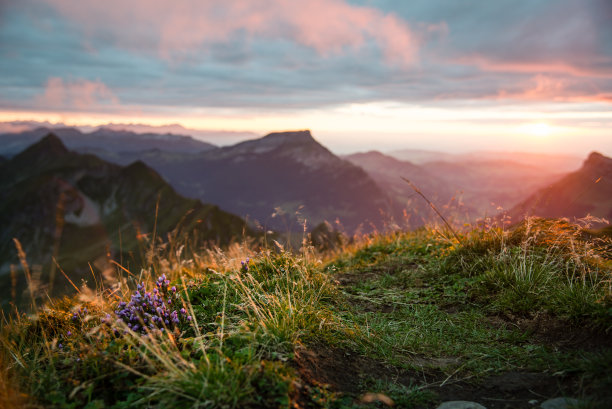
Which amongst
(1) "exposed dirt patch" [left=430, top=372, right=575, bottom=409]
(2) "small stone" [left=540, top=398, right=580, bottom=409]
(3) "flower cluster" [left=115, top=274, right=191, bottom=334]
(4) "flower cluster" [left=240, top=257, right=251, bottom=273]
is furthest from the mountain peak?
(3) "flower cluster" [left=115, top=274, right=191, bottom=334]

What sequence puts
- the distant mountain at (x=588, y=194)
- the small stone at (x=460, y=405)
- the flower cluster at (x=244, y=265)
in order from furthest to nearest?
the distant mountain at (x=588, y=194) < the flower cluster at (x=244, y=265) < the small stone at (x=460, y=405)

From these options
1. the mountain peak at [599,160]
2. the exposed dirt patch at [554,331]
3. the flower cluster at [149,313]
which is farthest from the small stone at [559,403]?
the mountain peak at [599,160]

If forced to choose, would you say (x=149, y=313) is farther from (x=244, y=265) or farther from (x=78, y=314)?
(x=244, y=265)

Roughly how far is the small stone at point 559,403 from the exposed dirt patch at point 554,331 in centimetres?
88

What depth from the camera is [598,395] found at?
107 inches

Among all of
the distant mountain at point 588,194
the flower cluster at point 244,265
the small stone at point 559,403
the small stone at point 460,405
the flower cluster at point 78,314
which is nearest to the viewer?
the small stone at point 559,403

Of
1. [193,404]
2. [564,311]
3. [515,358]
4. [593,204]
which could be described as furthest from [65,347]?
[593,204]

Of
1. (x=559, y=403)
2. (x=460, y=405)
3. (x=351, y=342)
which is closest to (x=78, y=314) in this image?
(x=351, y=342)

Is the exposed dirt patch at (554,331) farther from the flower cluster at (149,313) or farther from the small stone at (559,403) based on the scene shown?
the flower cluster at (149,313)

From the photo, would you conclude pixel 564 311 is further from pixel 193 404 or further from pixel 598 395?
pixel 193 404

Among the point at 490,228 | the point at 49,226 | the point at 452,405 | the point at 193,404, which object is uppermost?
the point at 490,228

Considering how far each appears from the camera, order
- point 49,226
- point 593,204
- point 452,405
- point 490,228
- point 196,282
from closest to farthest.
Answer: point 452,405
point 196,282
point 490,228
point 593,204
point 49,226

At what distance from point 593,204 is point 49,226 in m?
245

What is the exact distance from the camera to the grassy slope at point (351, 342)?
8.92 feet
